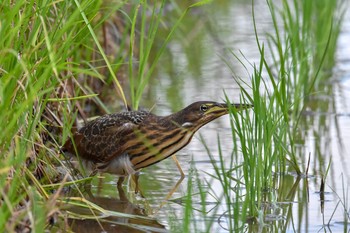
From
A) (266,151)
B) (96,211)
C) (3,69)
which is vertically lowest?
(96,211)

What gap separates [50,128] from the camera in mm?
6746

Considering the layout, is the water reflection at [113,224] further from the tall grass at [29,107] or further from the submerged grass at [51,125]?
the tall grass at [29,107]

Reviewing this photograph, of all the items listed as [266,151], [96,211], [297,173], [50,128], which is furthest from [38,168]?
[297,173]

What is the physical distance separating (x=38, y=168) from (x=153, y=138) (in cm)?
86

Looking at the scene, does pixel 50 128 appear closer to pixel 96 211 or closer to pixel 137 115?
pixel 137 115

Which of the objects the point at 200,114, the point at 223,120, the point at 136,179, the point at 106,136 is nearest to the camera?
the point at 200,114

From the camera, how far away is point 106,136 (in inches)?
257

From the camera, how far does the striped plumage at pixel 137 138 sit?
6.38 m

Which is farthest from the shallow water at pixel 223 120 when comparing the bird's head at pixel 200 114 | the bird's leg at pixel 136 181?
the bird's head at pixel 200 114

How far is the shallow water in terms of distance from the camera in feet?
19.7

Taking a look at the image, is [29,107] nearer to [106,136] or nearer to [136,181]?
[106,136]

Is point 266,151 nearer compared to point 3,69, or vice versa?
point 3,69

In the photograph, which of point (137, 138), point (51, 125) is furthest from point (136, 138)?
point (51, 125)

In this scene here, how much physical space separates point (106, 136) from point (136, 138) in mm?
216
